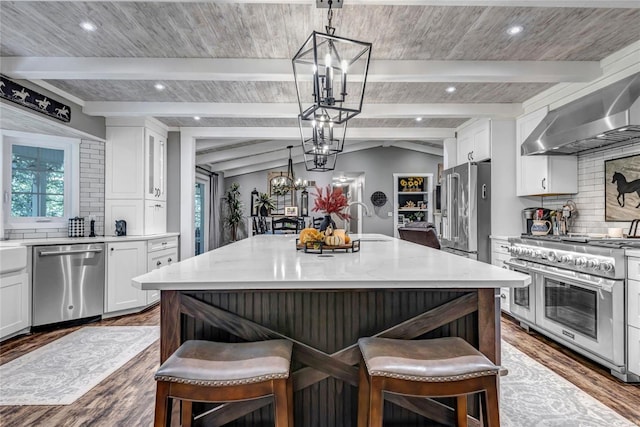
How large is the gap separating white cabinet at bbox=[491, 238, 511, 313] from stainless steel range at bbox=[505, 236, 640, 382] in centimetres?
45

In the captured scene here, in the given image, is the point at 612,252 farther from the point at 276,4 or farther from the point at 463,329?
the point at 276,4

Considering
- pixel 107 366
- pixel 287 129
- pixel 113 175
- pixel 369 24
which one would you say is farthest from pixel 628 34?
pixel 113 175

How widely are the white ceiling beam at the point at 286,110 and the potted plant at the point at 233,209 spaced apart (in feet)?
19.3

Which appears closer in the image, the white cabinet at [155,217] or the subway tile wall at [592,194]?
the subway tile wall at [592,194]

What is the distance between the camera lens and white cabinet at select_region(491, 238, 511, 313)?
4.30m

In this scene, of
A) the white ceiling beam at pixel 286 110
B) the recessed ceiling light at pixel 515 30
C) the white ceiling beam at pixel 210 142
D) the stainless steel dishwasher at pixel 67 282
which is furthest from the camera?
the white ceiling beam at pixel 210 142

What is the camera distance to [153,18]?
264 cm

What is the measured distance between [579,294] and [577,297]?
4 cm

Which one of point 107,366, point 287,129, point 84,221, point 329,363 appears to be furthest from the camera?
point 287,129

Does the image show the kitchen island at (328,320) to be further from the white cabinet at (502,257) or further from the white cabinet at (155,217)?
the white cabinet at (155,217)

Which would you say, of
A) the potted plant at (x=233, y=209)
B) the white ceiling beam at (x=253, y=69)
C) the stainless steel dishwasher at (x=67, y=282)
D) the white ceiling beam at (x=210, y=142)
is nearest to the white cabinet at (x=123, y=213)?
the stainless steel dishwasher at (x=67, y=282)

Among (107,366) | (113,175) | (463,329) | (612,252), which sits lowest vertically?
(107,366)

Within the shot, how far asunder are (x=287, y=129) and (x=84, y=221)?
3098 mm

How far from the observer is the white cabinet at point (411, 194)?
981 centimetres
